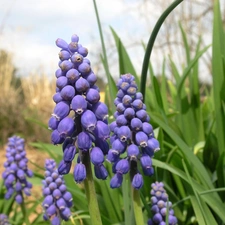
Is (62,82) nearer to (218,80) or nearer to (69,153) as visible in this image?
(69,153)

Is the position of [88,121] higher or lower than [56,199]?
higher

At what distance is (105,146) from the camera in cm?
142

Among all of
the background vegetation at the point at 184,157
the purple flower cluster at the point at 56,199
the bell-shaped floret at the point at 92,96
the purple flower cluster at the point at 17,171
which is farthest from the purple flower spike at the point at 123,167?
the purple flower cluster at the point at 17,171

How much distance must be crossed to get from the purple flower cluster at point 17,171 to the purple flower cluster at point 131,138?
1.39 meters

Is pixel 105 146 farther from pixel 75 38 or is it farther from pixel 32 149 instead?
pixel 32 149

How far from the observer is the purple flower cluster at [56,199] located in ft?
7.32

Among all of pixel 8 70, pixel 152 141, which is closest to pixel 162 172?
pixel 152 141

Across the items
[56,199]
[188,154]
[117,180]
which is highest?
[117,180]

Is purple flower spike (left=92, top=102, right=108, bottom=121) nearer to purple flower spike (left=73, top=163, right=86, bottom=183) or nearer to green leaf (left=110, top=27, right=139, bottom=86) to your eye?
purple flower spike (left=73, top=163, right=86, bottom=183)

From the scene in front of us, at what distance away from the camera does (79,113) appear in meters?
1.33

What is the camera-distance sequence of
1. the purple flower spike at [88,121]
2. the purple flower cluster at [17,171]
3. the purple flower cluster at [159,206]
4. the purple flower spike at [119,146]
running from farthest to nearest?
the purple flower cluster at [17,171] → the purple flower cluster at [159,206] → the purple flower spike at [119,146] → the purple flower spike at [88,121]

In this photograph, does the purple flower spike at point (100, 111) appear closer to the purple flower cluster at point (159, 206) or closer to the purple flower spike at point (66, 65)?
the purple flower spike at point (66, 65)

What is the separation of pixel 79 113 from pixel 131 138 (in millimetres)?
302

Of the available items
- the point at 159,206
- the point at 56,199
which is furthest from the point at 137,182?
the point at 56,199
